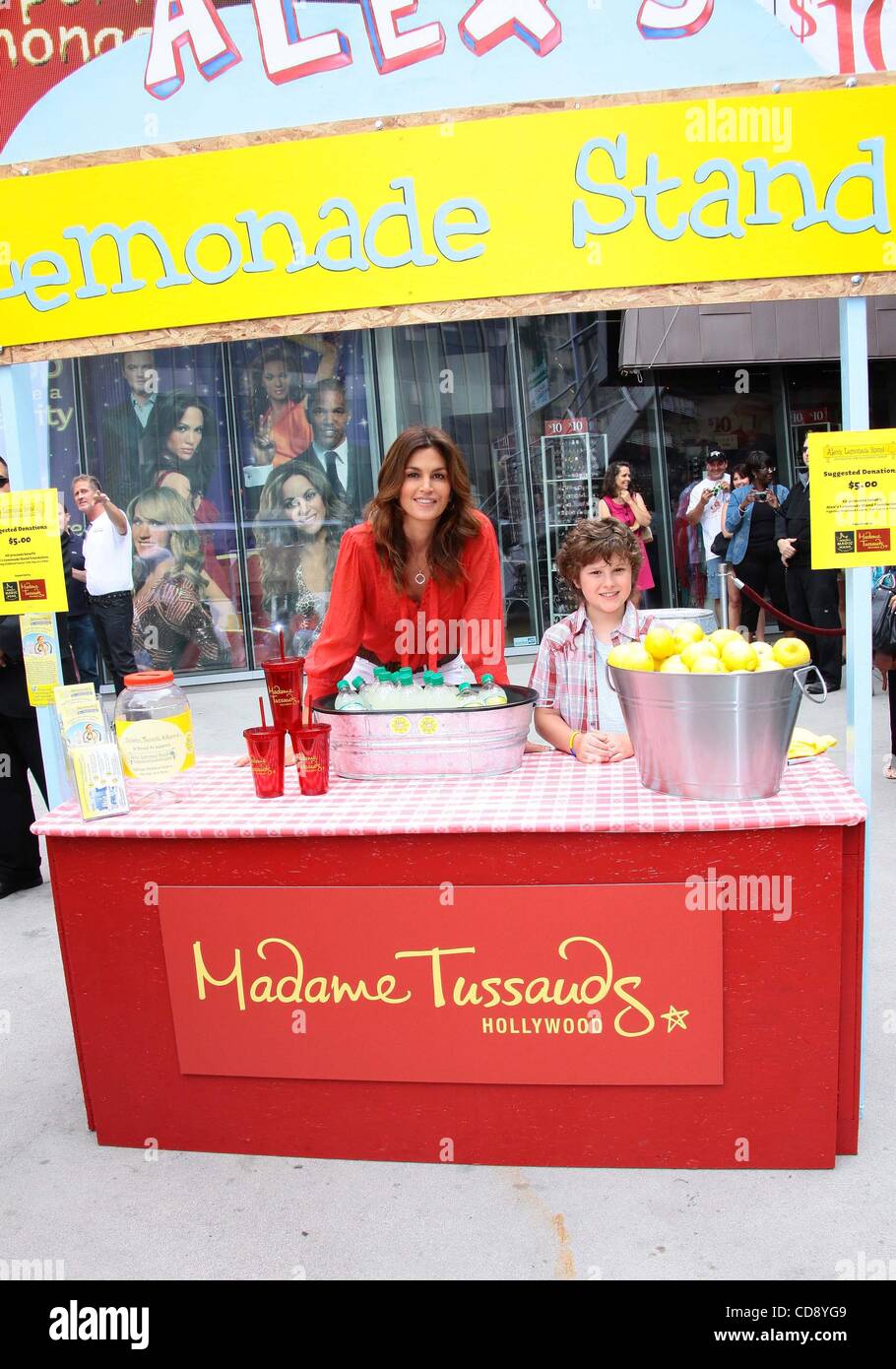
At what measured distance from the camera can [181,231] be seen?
2600 mm

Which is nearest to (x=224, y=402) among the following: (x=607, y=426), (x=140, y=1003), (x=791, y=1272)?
(x=607, y=426)

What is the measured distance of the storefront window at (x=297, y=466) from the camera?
379 inches

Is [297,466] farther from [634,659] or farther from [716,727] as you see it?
[716,727]

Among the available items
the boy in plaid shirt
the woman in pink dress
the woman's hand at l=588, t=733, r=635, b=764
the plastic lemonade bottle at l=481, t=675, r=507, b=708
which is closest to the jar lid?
the plastic lemonade bottle at l=481, t=675, r=507, b=708

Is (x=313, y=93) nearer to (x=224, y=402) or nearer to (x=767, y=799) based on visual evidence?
(x=767, y=799)

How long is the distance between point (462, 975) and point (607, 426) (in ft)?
27.9

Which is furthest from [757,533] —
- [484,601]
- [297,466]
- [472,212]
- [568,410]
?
[472,212]

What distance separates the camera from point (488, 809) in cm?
236

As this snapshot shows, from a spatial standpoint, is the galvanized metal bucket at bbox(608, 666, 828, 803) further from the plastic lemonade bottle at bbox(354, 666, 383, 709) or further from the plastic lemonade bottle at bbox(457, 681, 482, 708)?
the plastic lemonade bottle at bbox(354, 666, 383, 709)

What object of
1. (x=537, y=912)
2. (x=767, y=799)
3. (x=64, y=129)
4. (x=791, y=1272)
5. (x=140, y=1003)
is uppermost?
(x=64, y=129)

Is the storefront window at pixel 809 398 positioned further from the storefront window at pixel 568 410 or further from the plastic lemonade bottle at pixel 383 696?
the plastic lemonade bottle at pixel 383 696

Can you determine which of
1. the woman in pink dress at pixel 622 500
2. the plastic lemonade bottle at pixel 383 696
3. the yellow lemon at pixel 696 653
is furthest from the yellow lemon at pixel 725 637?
the woman in pink dress at pixel 622 500

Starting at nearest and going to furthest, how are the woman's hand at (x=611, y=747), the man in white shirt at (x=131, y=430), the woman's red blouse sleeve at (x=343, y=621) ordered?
the woman's hand at (x=611, y=747) < the woman's red blouse sleeve at (x=343, y=621) < the man in white shirt at (x=131, y=430)

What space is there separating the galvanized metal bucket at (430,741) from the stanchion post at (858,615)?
2.66 ft
